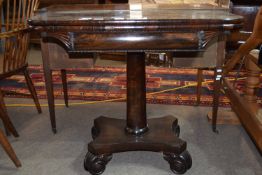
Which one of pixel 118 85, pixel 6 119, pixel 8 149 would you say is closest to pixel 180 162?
pixel 8 149

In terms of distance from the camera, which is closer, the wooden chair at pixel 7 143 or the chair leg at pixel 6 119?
the wooden chair at pixel 7 143

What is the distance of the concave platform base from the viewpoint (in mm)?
1667

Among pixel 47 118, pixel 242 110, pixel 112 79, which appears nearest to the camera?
pixel 242 110

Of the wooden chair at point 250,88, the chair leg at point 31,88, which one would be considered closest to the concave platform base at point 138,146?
the wooden chair at point 250,88

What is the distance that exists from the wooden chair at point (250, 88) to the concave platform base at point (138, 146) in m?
0.38

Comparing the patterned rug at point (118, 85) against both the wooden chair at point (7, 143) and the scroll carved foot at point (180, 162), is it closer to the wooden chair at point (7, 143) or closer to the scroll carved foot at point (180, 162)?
the wooden chair at point (7, 143)

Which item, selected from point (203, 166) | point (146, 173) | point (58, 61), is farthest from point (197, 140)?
point (58, 61)

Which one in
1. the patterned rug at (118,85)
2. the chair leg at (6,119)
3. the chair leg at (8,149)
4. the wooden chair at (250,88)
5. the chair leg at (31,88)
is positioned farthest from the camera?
the patterned rug at (118,85)

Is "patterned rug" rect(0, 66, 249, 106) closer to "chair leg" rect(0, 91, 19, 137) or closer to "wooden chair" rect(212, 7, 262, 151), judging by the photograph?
"wooden chair" rect(212, 7, 262, 151)

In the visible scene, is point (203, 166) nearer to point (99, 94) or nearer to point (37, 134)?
point (37, 134)

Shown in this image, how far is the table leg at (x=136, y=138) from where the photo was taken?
1.67 meters

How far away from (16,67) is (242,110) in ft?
4.86

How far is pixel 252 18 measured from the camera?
2.86m

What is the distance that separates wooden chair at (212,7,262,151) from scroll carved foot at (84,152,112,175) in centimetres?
81
